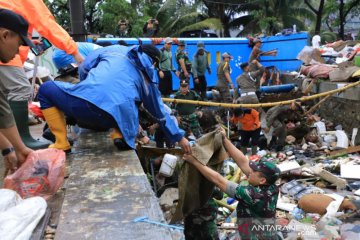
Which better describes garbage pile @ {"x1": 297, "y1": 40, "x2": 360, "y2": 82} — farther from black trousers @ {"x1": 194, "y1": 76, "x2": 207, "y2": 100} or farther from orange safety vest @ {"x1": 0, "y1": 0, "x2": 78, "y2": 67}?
orange safety vest @ {"x1": 0, "y1": 0, "x2": 78, "y2": 67}

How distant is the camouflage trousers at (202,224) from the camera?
3605 millimetres

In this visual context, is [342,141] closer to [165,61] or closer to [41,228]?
[165,61]

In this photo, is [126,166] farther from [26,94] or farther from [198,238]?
[26,94]

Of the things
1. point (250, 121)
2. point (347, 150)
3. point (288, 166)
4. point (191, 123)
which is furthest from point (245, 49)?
point (288, 166)

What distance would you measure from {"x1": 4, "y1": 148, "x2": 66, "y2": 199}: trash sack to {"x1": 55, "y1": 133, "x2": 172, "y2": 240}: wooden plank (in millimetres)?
118

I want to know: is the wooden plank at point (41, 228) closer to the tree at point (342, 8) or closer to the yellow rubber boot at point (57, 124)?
the yellow rubber boot at point (57, 124)

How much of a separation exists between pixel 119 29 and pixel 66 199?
9.77 meters

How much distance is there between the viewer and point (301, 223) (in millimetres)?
4742

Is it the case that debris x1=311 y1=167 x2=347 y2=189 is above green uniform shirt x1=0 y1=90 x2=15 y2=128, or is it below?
below

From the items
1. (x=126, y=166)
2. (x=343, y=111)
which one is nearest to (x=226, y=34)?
(x=343, y=111)

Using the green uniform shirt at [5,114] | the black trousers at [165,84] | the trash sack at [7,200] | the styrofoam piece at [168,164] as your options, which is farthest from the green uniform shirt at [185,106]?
the trash sack at [7,200]

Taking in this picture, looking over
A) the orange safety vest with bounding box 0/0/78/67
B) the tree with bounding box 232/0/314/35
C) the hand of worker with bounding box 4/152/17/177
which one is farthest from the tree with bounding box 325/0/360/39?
the hand of worker with bounding box 4/152/17/177

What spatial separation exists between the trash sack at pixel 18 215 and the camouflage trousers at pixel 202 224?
65.0 inches

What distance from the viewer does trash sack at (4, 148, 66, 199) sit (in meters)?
2.60
